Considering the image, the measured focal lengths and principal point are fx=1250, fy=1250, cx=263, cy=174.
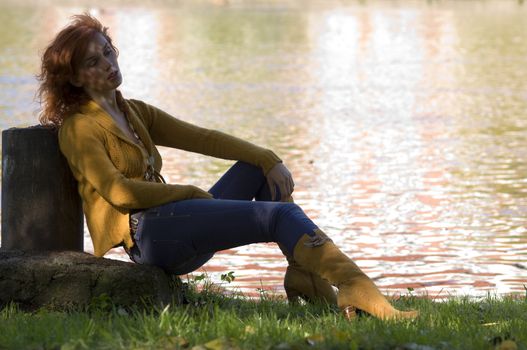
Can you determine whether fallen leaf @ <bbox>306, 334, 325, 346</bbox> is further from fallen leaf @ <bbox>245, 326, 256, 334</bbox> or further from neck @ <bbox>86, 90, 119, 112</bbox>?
neck @ <bbox>86, 90, 119, 112</bbox>

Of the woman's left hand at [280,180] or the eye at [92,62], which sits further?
the woman's left hand at [280,180]

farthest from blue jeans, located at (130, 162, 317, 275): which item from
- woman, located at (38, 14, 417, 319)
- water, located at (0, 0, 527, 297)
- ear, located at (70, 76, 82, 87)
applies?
water, located at (0, 0, 527, 297)

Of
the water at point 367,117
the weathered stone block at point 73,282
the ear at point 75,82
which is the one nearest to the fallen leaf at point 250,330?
the weathered stone block at point 73,282

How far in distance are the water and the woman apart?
1.02 m

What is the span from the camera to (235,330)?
15.4ft

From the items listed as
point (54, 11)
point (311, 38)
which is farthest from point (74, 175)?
point (54, 11)

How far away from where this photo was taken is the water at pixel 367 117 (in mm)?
8648

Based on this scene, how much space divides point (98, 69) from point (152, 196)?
68cm

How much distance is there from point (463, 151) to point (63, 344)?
9916 millimetres

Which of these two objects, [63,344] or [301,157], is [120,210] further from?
[301,157]

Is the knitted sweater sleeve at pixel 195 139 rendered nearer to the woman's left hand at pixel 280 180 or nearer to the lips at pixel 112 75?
the woman's left hand at pixel 280 180

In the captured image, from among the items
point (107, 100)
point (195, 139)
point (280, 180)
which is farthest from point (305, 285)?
point (107, 100)

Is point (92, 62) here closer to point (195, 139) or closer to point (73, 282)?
point (195, 139)

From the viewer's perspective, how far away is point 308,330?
489cm
